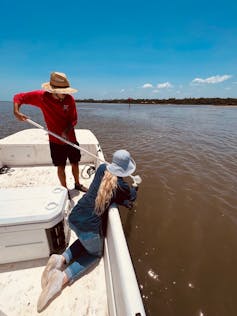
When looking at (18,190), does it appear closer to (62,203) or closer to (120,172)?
(62,203)

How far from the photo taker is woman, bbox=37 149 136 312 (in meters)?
1.36

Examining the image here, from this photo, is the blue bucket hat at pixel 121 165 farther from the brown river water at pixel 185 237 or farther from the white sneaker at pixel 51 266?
the brown river water at pixel 185 237

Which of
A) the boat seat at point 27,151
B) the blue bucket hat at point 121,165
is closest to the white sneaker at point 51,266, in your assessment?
the blue bucket hat at point 121,165

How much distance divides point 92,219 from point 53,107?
4.96 ft

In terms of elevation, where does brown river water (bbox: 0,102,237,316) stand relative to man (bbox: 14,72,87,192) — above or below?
below

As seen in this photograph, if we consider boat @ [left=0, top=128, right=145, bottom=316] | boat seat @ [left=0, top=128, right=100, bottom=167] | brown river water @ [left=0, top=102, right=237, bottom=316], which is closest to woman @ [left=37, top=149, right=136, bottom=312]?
boat @ [left=0, top=128, right=145, bottom=316]

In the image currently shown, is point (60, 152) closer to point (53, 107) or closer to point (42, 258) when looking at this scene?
point (53, 107)

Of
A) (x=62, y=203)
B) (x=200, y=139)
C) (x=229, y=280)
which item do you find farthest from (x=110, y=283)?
(x=200, y=139)

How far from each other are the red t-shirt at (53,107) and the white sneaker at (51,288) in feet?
5.11

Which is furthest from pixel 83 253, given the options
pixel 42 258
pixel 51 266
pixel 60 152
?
pixel 60 152

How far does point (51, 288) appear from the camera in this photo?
129cm

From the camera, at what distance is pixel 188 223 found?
8.38 ft

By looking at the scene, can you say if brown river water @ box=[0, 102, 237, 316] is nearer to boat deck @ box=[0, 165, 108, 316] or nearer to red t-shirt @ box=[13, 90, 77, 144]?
boat deck @ box=[0, 165, 108, 316]

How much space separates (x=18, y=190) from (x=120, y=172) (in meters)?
1.04
